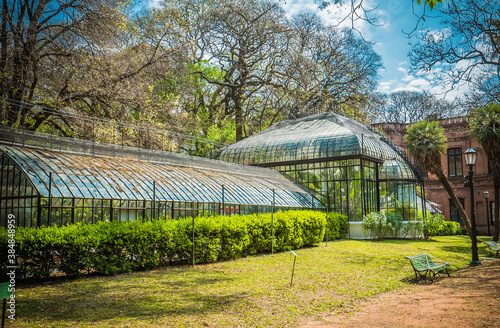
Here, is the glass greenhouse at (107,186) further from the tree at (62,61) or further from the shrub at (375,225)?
the shrub at (375,225)

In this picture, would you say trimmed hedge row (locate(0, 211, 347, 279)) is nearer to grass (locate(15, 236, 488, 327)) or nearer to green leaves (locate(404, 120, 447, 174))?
grass (locate(15, 236, 488, 327))

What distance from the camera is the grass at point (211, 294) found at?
259 inches

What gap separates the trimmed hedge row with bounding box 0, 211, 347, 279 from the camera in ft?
30.6

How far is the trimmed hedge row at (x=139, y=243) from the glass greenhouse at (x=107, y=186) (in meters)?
1.06

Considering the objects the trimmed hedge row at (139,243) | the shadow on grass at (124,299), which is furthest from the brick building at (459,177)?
the shadow on grass at (124,299)

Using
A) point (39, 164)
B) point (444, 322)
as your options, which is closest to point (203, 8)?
point (39, 164)

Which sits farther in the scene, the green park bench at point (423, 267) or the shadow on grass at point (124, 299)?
the green park bench at point (423, 267)

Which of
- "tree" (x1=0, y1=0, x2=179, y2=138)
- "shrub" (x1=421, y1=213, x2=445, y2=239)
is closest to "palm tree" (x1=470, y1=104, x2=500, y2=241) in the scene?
"shrub" (x1=421, y1=213, x2=445, y2=239)

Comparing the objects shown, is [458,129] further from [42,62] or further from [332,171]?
[42,62]

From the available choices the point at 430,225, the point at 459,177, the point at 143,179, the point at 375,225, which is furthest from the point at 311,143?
the point at 459,177

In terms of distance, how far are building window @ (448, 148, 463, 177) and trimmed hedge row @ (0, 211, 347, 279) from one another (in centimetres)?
3057

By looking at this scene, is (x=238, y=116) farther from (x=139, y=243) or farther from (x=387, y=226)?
(x=139, y=243)

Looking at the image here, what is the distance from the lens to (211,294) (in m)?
8.49

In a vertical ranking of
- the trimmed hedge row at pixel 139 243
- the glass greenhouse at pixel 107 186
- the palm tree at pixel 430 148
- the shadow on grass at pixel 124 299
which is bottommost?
the shadow on grass at pixel 124 299
